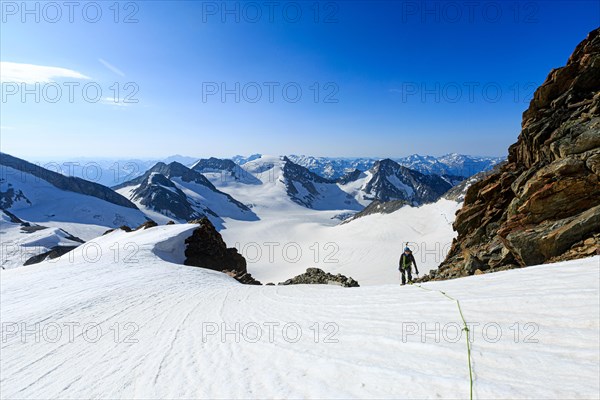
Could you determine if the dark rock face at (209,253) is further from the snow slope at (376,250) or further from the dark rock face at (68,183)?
the dark rock face at (68,183)

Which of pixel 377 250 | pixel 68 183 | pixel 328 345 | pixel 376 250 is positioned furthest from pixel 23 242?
pixel 68 183

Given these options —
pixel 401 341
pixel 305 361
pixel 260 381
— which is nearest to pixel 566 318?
pixel 401 341

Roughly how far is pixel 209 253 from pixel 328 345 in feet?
82.1

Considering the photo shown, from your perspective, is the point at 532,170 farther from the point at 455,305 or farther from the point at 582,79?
the point at 455,305

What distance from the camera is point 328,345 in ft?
18.1

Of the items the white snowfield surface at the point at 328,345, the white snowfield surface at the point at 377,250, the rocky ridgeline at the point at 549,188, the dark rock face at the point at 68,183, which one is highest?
the dark rock face at the point at 68,183

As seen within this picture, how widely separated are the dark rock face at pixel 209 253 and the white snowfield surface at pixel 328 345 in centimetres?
1609

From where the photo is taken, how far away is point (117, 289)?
12555 millimetres

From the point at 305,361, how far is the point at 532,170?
1453cm

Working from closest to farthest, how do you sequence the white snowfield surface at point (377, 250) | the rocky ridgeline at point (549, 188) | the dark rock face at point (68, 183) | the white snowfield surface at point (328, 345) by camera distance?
the white snowfield surface at point (328, 345) → the rocky ridgeline at point (549, 188) → the white snowfield surface at point (377, 250) → the dark rock face at point (68, 183)

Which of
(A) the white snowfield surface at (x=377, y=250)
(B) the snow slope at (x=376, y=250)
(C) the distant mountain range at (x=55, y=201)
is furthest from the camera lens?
(C) the distant mountain range at (x=55, y=201)

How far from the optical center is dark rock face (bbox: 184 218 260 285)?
88.2ft

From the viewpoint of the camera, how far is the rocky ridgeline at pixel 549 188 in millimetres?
10109

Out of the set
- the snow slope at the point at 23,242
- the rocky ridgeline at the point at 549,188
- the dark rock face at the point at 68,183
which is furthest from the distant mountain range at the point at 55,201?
the rocky ridgeline at the point at 549,188
